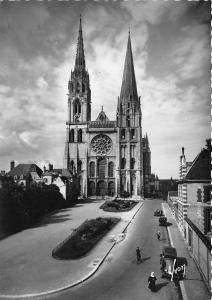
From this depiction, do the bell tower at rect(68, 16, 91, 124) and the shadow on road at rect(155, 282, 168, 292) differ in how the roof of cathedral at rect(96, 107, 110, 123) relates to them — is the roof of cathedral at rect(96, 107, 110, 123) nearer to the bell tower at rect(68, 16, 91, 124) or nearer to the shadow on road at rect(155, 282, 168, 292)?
the bell tower at rect(68, 16, 91, 124)

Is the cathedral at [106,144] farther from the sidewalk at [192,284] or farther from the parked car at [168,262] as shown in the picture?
the parked car at [168,262]

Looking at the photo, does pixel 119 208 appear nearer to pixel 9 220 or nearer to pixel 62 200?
pixel 62 200

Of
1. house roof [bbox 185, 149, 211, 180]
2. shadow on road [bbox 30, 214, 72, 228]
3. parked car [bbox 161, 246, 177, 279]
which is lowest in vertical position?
shadow on road [bbox 30, 214, 72, 228]

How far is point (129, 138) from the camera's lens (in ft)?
224

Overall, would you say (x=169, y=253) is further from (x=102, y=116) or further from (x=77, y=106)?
(x=77, y=106)

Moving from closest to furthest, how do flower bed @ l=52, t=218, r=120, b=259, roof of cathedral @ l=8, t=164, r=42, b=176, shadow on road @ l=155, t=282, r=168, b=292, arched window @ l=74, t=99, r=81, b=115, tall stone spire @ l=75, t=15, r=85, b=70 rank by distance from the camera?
shadow on road @ l=155, t=282, r=168, b=292 < flower bed @ l=52, t=218, r=120, b=259 < roof of cathedral @ l=8, t=164, r=42, b=176 < arched window @ l=74, t=99, r=81, b=115 < tall stone spire @ l=75, t=15, r=85, b=70

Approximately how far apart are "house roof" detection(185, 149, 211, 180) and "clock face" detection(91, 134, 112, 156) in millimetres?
47714

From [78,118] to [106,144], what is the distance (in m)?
11.3

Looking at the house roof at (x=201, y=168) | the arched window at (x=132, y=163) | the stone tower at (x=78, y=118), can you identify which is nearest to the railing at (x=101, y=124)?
the stone tower at (x=78, y=118)

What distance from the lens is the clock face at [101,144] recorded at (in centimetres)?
6969

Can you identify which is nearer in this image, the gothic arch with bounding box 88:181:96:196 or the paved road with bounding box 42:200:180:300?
the paved road with bounding box 42:200:180:300

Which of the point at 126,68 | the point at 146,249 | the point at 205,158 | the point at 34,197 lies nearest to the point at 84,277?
the point at 146,249

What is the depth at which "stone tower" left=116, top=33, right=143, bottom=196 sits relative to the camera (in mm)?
66250

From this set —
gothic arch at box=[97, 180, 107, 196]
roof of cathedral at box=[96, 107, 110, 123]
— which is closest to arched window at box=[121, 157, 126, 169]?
gothic arch at box=[97, 180, 107, 196]
